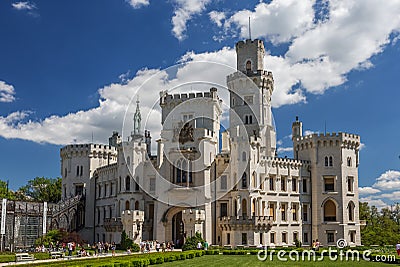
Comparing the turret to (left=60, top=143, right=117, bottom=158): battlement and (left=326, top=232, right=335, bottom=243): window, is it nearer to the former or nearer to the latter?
(left=326, top=232, right=335, bottom=243): window

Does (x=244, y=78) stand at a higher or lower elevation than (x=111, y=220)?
higher

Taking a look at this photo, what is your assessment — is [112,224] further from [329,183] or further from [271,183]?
[329,183]

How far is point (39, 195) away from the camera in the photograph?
3541 inches

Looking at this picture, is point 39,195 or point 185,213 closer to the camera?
point 185,213

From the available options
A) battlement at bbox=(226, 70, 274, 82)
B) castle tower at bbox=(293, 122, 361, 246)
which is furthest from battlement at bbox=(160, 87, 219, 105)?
castle tower at bbox=(293, 122, 361, 246)

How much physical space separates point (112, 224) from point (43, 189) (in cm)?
3076

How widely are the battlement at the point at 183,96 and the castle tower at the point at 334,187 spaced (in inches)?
558

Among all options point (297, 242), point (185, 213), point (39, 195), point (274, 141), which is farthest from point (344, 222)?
point (39, 195)

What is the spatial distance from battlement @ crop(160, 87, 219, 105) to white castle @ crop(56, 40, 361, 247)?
0.44 ft

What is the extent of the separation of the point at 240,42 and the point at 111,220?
30785 mm

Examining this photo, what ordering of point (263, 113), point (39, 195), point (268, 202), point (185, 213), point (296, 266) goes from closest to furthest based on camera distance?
point (296, 266) → point (185, 213) → point (268, 202) → point (263, 113) → point (39, 195)

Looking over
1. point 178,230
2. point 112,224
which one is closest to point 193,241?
point 178,230

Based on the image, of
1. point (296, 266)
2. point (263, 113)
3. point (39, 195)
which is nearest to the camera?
point (296, 266)

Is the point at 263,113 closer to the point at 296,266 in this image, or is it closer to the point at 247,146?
the point at 247,146
